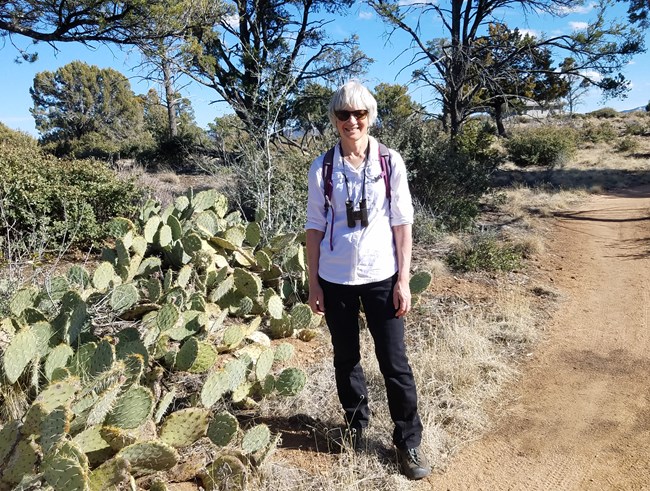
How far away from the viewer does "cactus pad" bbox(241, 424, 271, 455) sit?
257cm

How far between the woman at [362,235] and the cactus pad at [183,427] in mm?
808

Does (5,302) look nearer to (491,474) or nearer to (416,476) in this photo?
(416,476)

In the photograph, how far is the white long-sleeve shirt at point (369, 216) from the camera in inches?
92.0

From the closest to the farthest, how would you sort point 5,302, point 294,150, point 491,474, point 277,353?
point 491,474 < point 277,353 < point 5,302 < point 294,150

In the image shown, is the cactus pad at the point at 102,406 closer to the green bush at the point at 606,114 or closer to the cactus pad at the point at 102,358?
the cactus pad at the point at 102,358

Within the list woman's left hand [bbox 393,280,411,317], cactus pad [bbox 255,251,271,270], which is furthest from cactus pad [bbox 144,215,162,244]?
woman's left hand [bbox 393,280,411,317]

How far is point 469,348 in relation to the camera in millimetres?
3773

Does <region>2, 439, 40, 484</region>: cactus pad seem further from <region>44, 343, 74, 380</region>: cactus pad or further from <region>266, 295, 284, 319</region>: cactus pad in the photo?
<region>266, 295, 284, 319</region>: cactus pad

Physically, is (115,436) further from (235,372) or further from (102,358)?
(235,372)

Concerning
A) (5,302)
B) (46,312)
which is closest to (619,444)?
(46,312)

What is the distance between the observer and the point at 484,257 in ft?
20.2

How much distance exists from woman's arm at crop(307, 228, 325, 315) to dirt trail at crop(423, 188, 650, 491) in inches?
41.4

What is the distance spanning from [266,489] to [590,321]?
11.3 ft

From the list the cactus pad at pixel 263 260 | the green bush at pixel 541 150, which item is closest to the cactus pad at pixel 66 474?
the cactus pad at pixel 263 260
